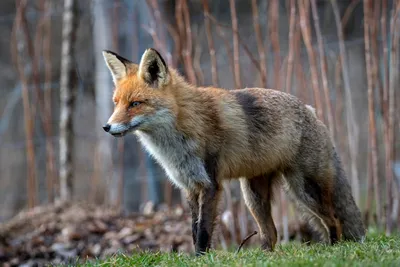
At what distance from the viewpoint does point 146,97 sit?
4.60m

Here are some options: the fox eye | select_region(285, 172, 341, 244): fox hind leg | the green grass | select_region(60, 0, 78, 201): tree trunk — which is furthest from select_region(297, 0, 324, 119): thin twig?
select_region(60, 0, 78, 201): tree trunk

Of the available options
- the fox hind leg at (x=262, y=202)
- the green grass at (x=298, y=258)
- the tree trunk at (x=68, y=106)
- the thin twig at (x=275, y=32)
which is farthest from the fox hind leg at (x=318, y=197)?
the tree trunk at (x=68, y=106)

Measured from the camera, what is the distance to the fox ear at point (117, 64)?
16.0 ft

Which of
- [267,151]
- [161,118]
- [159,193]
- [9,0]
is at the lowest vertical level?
Answer: [159,193]

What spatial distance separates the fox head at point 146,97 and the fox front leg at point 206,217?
23.0 inches

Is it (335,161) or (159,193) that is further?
(159,193)

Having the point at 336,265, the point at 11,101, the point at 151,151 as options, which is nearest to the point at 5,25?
the point at 11,101

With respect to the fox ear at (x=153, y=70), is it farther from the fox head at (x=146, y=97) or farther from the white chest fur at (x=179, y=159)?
the white chest fur at (x=179, y=159)

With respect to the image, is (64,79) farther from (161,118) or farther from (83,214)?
(161,118)

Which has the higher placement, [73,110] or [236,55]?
[236,55]

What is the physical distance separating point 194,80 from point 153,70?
1881mm

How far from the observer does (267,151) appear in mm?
4867

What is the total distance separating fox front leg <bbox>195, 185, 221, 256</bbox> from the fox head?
584 mm

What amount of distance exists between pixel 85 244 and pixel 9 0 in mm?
8465
